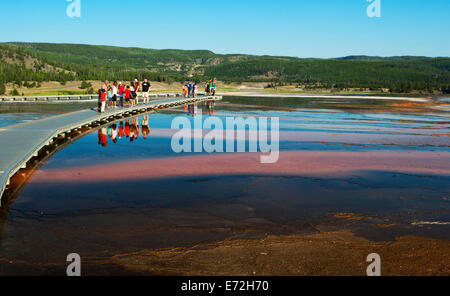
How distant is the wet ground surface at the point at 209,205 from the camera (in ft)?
21.1

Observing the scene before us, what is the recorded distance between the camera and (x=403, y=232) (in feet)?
23.9

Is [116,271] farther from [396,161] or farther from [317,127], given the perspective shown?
[317,127]

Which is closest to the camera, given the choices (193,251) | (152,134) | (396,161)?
(193,251)

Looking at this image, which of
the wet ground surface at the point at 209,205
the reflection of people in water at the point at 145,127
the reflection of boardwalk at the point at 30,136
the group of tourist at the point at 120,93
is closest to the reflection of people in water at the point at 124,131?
the reflection of people in water at the point at 145,127

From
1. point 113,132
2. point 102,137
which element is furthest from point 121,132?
point 102,137

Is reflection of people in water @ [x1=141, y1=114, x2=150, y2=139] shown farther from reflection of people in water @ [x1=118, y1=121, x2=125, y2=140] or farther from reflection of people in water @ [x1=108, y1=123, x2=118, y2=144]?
reflection of people in water @ [x1=108, y1=123, x2=118, y2=144]

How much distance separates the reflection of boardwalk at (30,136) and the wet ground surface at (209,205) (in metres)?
0.46

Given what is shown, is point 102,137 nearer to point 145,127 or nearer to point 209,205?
point 145,127

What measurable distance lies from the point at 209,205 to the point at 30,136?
7321 millimetres

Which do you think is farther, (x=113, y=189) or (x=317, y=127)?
(x=317, y=127)

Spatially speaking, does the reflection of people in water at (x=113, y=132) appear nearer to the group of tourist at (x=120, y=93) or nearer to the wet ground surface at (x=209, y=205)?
the wet ground surface at (x=209, y=205)
